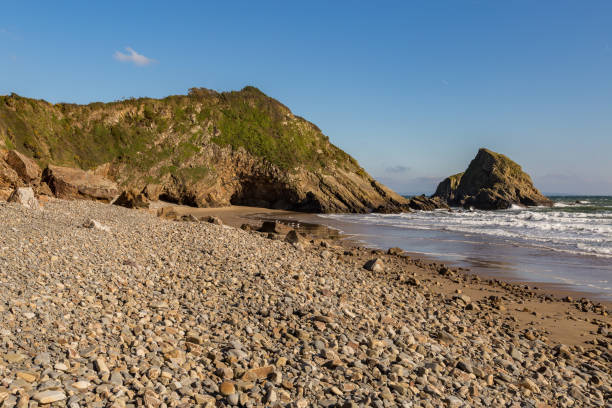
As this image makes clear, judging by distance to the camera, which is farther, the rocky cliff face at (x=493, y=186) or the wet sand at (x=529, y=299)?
the rocky cliff face at (x=493, y=186)

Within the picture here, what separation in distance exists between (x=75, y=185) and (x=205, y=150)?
2265 centimetres

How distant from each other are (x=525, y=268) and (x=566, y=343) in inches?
336

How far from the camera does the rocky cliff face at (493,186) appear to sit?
268ft

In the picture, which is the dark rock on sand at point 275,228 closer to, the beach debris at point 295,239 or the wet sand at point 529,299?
the beach debris at point 295,239

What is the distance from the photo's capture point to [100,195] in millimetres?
30562

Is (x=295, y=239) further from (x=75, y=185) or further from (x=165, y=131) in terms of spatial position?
(x=165, y=131)

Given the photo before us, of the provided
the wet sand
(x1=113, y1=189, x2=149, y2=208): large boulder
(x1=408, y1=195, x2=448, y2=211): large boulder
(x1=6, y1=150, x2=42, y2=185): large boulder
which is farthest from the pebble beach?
(x1=408, y1=195, x2=448, y2=211): large boulder

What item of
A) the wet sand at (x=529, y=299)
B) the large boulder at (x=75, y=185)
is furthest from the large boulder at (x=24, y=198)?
the wet sand at (x=529, y=299)

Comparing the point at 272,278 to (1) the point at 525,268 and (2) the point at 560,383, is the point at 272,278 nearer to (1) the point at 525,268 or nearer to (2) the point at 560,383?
(2) the point at 560,383

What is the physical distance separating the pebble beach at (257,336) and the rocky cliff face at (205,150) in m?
33.8

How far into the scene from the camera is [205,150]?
167 ft

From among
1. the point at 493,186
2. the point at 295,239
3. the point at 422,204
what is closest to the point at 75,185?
the point at 295,239

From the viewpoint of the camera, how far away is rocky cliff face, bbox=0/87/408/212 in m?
40.5

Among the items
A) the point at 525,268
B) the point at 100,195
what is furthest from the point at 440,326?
the point at 100,195
